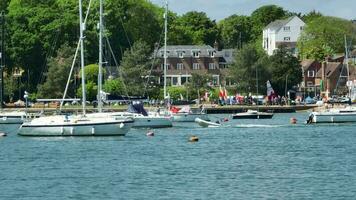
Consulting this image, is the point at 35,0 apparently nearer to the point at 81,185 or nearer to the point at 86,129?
the point at 86,129

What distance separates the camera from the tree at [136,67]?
148 m

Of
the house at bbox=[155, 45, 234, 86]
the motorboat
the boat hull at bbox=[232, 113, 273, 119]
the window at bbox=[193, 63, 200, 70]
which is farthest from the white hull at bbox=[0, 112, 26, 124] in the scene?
the window at bbox=[193, 63, 200, 70]

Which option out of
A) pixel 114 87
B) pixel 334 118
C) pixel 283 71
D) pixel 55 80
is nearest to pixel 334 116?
pixel 334 118

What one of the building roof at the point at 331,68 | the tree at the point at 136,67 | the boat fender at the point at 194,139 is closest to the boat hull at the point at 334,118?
the boat fender at the point at 194,139

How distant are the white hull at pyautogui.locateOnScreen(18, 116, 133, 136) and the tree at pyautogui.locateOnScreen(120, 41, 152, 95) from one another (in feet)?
201

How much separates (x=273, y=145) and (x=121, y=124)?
33.0 ft

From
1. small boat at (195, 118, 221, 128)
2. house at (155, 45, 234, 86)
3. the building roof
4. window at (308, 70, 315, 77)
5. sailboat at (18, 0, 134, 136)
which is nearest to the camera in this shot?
sailboat at (18, 0, 134, 136)

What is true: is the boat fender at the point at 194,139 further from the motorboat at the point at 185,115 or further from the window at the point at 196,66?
the window at the point at 196,66

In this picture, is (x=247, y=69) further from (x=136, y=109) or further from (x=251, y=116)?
(x=136, y=109)

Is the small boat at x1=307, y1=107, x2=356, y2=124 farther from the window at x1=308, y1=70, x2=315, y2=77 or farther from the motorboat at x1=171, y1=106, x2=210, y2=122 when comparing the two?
the window at x1=308, y1=70, x2=315, y2=77

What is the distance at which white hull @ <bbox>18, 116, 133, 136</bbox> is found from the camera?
272 feet

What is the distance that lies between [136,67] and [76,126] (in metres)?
68.9

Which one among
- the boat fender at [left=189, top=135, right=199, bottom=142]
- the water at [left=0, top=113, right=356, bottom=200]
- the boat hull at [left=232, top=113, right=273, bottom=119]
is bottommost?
the water at [left=0, top=113, right=356, bottom=200]

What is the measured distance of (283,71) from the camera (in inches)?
Answer: 6590
